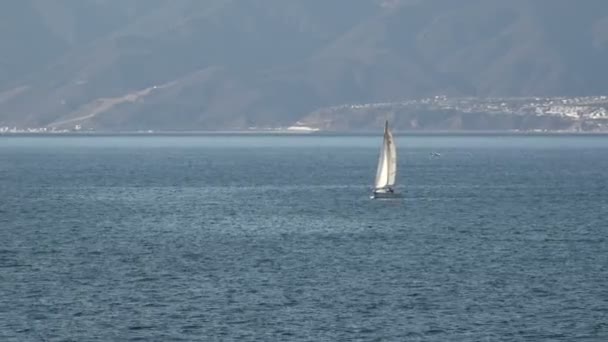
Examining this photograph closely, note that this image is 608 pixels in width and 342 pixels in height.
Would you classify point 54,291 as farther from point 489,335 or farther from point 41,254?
point 489,335

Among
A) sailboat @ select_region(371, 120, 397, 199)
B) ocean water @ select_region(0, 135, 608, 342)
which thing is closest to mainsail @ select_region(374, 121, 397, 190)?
sailboat @ select_region(371, 120, 397, 199)

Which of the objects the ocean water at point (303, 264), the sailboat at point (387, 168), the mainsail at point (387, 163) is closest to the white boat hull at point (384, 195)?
the sailboat at point (387, 168)

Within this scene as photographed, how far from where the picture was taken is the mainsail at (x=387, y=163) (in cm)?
10444

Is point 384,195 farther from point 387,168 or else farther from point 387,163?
point 387,163

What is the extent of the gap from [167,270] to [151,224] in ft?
77.4

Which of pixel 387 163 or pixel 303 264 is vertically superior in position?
pixel 387 163

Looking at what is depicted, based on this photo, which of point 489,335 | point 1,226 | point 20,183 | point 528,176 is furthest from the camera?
point 528,176

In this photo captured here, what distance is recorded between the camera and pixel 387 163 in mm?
106188

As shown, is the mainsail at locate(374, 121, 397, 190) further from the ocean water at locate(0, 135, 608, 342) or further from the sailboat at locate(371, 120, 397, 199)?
the ocean water at locate(0, 135, 608, 342)

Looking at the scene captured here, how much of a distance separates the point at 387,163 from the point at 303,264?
36.6 m

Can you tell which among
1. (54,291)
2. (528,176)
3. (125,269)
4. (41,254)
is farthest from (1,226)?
(528,176)

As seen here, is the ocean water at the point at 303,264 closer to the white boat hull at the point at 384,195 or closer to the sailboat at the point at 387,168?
the white boat hull at the point at 384,195

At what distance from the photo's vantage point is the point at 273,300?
5991 cm

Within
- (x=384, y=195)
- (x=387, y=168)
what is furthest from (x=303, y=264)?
(x=384, y=195)
